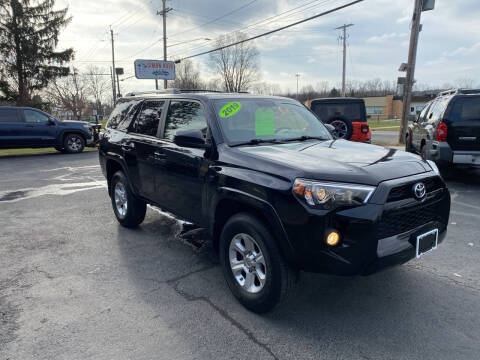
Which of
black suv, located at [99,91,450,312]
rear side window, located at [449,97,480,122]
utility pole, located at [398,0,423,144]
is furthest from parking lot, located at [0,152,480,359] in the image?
utility pole, located at [398,0,423,144]

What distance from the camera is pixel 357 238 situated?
2.42 m

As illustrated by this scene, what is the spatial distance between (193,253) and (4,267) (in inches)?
83.2

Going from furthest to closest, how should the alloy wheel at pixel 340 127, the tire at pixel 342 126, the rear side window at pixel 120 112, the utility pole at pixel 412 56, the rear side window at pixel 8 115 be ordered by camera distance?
the utility pole at pixel 412 56
the rear side window at pixel 8 115
the alloy wheel at pixel 340 127
the tire at pixel 342 126
the rear side window at pixel 120 112

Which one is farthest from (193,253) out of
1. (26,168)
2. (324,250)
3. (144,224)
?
(26,168)

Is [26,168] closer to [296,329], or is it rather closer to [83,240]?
[83,240]

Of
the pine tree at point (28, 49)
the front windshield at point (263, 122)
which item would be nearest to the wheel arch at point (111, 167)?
the front windshield at point (263, 122)

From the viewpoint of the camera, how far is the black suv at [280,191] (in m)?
2.46

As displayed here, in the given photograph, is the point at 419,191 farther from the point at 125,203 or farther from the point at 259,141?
the point at 125,203

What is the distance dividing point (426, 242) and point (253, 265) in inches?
54.3

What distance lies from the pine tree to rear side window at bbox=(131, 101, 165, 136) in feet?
92.2

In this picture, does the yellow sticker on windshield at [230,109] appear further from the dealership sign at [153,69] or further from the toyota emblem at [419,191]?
the dealership sign at [153,69]

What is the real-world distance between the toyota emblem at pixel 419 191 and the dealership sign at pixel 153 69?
90.8ft

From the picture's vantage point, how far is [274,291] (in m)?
2.72

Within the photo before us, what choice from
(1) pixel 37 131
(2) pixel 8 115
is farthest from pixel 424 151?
(2) pixel 8 115
